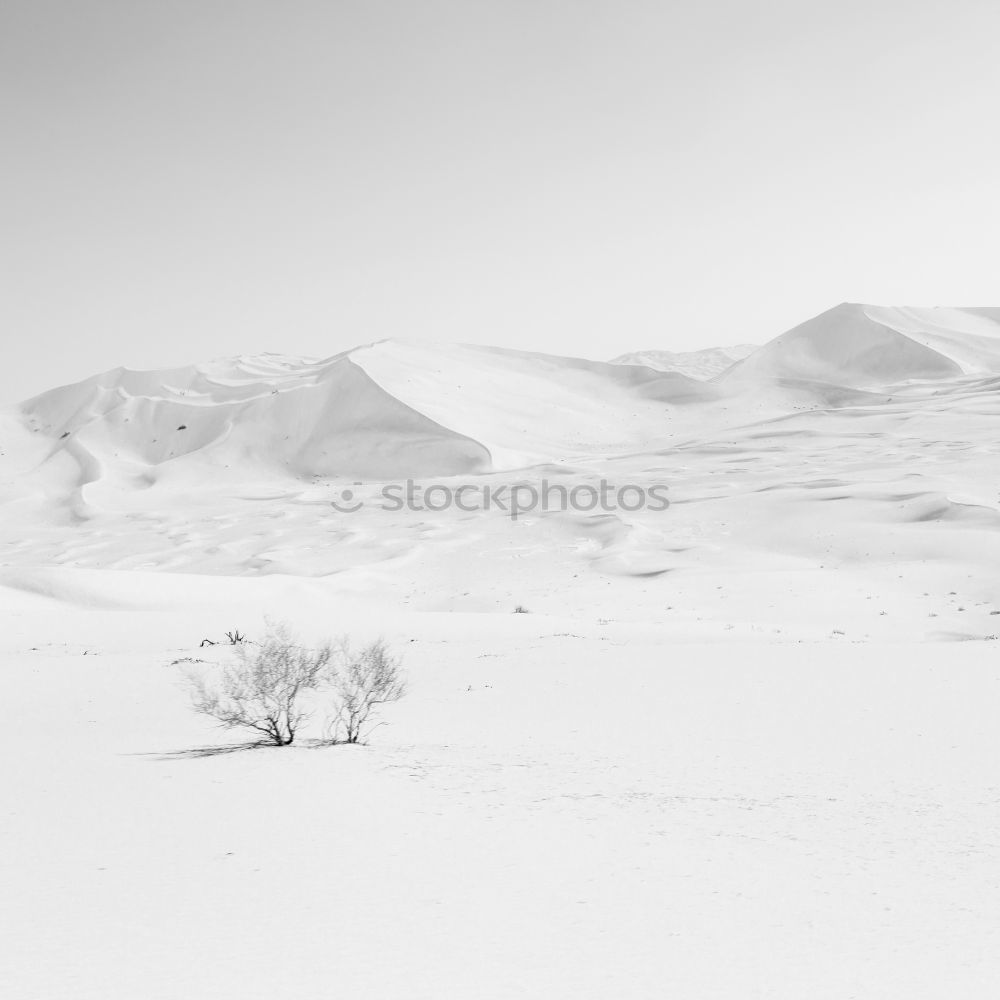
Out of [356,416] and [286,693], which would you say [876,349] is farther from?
[286,693]

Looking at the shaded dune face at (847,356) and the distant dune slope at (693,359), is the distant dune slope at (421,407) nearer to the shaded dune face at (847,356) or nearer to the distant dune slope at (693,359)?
the shaded dune face at (847,356)

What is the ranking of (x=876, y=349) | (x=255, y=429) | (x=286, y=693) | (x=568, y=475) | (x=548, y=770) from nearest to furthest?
(x=548, y=770) < (x=286, y=693) < (x=568, y=475) < (x=255, y=429) < (x=876, y=349)

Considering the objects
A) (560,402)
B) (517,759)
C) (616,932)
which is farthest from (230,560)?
(560,402)

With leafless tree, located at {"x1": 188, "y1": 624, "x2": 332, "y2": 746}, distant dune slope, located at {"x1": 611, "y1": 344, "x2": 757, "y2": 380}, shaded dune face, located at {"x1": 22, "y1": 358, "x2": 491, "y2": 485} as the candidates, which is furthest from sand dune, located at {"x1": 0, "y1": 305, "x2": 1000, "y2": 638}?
distant dune slope, located at {"x1": 611, "y1": 344, "x2": 757, "y2": 380}

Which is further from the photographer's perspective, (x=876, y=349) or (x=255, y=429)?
(x=876, y=349)

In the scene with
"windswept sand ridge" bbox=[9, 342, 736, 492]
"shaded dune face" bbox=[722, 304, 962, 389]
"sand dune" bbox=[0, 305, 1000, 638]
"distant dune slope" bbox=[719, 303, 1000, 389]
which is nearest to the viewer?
"sand dune" bbox=[0, 305, 1000, 638]

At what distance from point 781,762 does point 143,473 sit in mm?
49299

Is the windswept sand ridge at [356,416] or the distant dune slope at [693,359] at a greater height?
the distant dune slope at [693,359]

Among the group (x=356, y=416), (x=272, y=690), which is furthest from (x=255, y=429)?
(x=272, y=690)

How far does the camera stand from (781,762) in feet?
23.5

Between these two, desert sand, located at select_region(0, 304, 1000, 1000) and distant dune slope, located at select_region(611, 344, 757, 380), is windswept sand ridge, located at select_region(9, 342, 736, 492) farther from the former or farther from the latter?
distant dune slope, located at select_region(611, 344, 757, 380)

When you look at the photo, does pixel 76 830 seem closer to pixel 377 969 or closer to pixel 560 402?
A: pixel 377 969

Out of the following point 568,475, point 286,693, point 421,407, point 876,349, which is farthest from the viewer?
point 876,349

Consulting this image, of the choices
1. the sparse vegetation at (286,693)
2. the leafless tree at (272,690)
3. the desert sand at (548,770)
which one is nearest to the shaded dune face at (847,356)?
the desert sand at (548,770)
